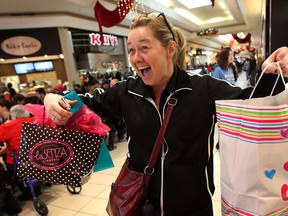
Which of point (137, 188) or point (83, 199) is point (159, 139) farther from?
point (83, 199)

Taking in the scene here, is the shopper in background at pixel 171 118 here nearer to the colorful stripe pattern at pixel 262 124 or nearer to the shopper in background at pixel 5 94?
the colorful stripe pattern at pixel 262 124

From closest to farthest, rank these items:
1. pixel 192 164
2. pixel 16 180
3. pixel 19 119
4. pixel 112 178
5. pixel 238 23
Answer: pixel 192 164 < pixel 19 119 < pixel 16 180 < pixel 112 178 < pixel 238 23

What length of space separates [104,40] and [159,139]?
36.8ft

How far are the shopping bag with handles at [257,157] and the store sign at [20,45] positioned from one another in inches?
403

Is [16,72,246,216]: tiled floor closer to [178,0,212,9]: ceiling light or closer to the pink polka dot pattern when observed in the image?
the pink polka dot pattern

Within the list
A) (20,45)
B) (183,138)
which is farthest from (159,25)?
(20,45)

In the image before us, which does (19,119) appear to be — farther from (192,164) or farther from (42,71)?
(42,71)

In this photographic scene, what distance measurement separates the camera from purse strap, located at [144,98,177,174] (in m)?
1.07

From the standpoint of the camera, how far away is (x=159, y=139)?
3.50 feet

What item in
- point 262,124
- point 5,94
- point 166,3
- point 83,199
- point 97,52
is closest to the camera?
point 262,124

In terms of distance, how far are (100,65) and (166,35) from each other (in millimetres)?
11392

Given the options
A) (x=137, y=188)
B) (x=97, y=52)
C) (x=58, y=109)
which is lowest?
(x=137, y=188)

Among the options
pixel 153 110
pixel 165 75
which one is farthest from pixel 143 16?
pixel 153 110

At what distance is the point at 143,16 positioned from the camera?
113 centimetres
